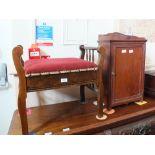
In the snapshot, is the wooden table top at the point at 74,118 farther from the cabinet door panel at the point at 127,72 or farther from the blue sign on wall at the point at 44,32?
the blue sign on wall at the point at 44,32

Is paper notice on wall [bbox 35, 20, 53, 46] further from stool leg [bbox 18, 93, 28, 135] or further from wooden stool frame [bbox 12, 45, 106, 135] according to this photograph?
stool leg [bbox 18, 93, 28, 135]

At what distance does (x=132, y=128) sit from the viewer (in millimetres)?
1276

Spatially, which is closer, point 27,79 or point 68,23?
point 27,79

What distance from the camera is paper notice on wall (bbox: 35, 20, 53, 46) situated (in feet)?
4.72

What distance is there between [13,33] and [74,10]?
0.50 m

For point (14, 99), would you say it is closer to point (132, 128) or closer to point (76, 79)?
point (76, 79)

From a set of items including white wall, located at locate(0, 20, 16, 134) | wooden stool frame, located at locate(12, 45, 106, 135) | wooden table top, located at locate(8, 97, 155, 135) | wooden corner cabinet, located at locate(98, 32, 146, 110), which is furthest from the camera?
white wall, located at locate(0, 20, 16, 134)

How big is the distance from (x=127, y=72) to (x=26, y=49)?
0.80 meters

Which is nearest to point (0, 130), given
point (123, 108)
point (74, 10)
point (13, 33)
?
point (13, 33)

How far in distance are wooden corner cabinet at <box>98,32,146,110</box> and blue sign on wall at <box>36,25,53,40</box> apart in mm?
430

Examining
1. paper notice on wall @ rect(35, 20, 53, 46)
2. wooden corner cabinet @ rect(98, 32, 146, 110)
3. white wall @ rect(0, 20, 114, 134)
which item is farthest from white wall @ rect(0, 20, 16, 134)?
wooden corner cabinet @ rect(98, 32, 146, 110)

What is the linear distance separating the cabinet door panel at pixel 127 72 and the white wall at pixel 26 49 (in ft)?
1.52

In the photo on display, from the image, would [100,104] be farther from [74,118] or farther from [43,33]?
[43,33]

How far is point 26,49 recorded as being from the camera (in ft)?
4.68
